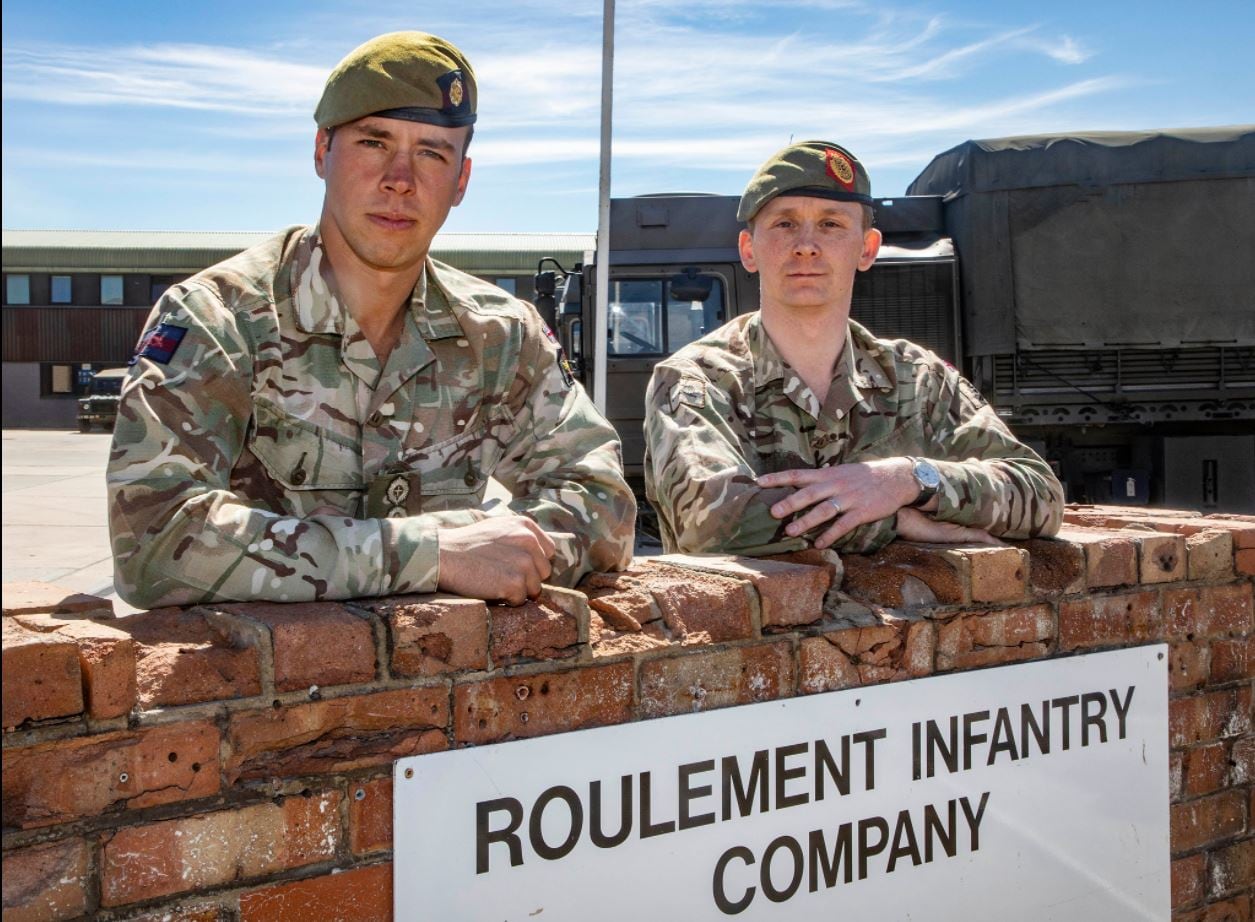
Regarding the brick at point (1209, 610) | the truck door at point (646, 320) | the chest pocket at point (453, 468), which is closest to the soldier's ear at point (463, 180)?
the chest pocket at point (453, 468)

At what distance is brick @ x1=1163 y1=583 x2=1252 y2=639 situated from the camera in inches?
90.0

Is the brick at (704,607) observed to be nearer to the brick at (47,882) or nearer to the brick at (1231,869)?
the brick at (47,882)

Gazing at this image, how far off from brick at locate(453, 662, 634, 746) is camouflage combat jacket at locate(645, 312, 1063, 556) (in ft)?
1.69

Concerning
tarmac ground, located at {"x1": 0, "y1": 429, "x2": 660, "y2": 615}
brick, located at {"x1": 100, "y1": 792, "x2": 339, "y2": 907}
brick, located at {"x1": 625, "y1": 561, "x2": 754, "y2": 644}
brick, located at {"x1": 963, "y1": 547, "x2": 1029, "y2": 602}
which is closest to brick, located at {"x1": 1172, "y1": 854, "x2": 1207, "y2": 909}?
brick, located at {"x1": 963, "y1": 547, "x2": 1029, "y2": 602}

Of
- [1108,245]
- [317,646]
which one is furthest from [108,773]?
[1108,245]

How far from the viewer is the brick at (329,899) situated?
4.56 ft

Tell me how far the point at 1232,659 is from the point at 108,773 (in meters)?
2.06

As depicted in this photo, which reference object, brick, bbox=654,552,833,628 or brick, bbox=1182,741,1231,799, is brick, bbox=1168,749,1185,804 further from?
brick, bbox=654,552,833,628

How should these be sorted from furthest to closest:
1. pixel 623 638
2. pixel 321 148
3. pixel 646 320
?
pixel 646 320 → pixel 321 148 → pixel 623 638

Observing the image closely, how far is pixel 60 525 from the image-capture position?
9.53m

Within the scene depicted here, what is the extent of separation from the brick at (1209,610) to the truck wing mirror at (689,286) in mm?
5354

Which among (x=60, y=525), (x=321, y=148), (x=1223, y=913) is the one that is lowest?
(x=1223, y=913)

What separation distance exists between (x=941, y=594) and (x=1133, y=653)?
1.48 feet

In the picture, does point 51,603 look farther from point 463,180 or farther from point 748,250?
point 748,250
